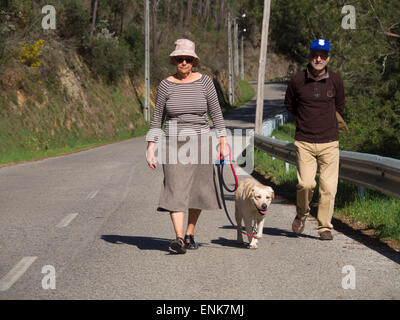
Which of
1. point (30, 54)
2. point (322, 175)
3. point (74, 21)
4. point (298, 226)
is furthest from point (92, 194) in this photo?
point (74, 21)

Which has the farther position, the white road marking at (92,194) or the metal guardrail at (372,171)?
the white road marking at (92,194)

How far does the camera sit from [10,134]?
1096 inches

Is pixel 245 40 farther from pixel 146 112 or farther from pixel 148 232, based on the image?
pixel 148 232

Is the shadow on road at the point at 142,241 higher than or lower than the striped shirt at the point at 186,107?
lower

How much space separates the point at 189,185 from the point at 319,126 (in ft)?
6.27

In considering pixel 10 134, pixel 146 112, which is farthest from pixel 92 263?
pixel 146 112

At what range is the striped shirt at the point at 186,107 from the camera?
7090 mm

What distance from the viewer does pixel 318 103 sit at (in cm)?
805

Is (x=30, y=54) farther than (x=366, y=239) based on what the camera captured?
Yes

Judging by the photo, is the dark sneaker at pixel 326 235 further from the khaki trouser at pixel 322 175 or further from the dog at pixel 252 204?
the dog at pixel 252 204

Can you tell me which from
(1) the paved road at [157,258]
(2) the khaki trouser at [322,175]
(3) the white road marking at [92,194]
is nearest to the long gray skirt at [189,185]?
(1) the paved road at [157,258]

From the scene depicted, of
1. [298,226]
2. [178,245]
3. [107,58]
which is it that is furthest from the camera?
[107,58]

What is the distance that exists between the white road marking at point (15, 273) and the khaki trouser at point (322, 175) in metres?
3.37

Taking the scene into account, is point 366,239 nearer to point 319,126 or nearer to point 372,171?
point 372,171
